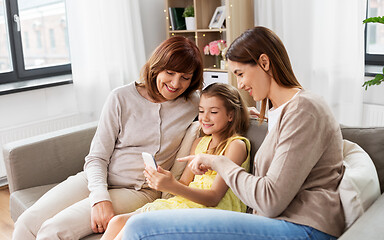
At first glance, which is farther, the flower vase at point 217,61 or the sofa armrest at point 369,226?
the flower vase at point 217,61

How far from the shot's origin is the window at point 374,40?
3.26 meters

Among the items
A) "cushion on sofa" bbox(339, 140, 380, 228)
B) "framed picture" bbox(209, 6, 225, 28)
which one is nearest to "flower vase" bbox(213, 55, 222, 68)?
"framed picture" bbox(209, 6, 225, 28)

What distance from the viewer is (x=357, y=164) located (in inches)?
54.8

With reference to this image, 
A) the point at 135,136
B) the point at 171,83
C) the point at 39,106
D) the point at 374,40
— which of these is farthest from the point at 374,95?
the point at 39,106

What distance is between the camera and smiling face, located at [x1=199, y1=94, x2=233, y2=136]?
1776 mm

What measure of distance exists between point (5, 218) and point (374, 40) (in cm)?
296

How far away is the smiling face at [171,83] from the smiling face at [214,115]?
0.15 meters

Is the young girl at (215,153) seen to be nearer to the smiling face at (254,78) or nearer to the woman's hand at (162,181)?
the woman's hand at (162,181)

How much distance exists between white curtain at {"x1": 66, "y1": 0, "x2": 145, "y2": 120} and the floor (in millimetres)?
890

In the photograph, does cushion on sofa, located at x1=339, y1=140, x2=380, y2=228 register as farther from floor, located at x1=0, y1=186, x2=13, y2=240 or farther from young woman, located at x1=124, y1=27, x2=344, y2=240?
floor, located at x1=0, y1=186, x2=13, y2=240

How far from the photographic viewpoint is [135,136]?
1.91 m

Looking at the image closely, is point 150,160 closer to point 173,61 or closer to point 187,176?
point 187,176

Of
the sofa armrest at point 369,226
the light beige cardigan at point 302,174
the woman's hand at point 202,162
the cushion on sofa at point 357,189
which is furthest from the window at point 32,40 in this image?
the sofa armrest at point 369,226

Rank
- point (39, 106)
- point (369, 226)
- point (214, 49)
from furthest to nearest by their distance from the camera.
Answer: point (214, 49), point (39, 106), point (369, 226)
